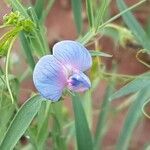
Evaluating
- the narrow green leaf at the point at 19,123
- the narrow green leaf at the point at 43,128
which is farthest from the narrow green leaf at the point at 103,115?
the narrow green leaf at the point at 19,123

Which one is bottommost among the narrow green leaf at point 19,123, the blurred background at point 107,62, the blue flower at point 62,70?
the blurred background at point 107,62

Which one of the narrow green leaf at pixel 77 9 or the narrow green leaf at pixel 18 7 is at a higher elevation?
the narrow green leaf at pixel 18 7

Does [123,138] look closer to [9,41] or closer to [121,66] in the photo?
[9,41]

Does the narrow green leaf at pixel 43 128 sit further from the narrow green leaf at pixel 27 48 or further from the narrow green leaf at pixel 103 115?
the narrow green leaf at pixel 103 115

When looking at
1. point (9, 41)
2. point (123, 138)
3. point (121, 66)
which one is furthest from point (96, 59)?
point (121, 66)

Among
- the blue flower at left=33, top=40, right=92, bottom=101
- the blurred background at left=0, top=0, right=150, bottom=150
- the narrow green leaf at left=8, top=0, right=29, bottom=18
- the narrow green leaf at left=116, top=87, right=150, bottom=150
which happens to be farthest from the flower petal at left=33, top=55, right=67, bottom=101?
the blurred background at left=0, top=0, right=150, bottom=150

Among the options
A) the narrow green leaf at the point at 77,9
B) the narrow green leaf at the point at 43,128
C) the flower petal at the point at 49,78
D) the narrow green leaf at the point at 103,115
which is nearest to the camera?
the flower petal at the point at 49,78

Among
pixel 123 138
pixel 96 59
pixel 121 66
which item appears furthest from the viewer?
pixel 121 66
